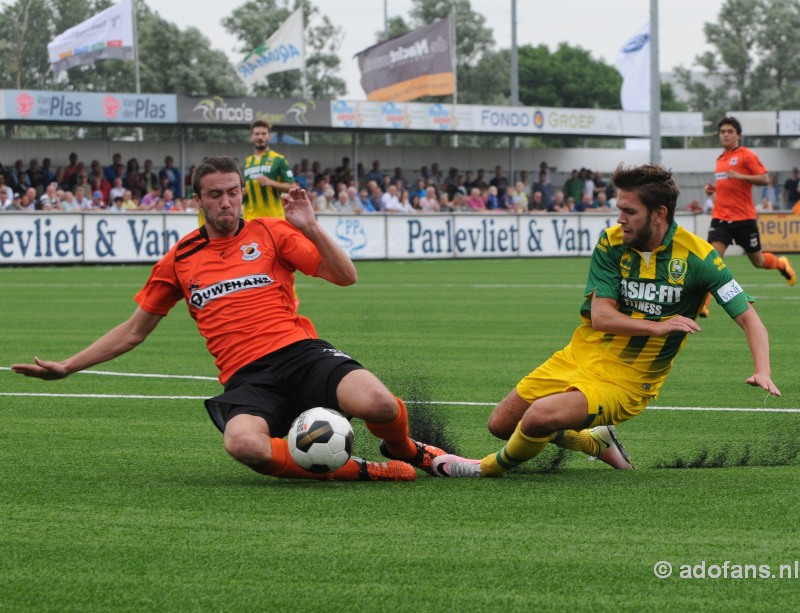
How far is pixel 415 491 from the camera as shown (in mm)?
5512

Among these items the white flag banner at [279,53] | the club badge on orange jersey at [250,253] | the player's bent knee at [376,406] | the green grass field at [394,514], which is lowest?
the green grass field at [394,514]

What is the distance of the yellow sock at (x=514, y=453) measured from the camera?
569 cm

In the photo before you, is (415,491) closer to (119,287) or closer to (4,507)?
(4,507)

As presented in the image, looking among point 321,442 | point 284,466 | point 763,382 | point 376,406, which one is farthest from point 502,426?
point 763,382

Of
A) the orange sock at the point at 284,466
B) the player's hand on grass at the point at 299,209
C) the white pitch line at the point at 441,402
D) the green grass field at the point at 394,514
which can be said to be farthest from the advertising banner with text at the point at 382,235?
the orange sock at the point at 284,466

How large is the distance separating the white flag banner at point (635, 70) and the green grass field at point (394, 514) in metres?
35.7

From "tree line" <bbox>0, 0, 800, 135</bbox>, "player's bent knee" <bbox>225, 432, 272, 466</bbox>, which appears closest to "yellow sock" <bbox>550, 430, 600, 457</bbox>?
"player's bent knee" <bbox>225, 432, 272, 466</bbox>

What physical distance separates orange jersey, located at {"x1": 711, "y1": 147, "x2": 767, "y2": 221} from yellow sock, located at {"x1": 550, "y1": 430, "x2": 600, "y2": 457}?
11.0m

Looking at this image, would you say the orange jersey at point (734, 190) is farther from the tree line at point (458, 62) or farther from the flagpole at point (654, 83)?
the tree line at point (458, 62)

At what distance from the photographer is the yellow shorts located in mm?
5723

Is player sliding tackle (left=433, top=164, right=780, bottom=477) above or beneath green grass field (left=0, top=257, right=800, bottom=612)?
above

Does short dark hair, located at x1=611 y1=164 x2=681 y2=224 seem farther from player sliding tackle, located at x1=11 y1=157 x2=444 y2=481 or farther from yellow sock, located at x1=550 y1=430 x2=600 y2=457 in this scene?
player sliding tackle, located at x1=11 y1=157 x2=444 y2=481

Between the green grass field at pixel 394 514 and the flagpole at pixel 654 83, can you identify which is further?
the flagpole at pixel 654 83

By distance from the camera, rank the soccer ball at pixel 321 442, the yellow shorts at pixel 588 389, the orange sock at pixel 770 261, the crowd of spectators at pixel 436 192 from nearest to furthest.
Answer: the soccer ball at pixel 321 442 < the yellow shorts at pixel 588 389 < the orange sock at pixel 770 261 < the crowd of spectators at pixel 436 192
